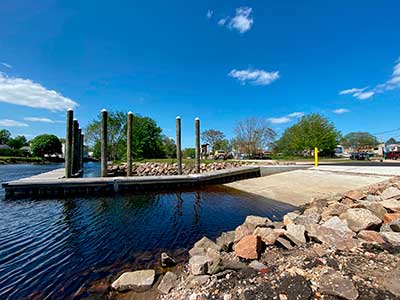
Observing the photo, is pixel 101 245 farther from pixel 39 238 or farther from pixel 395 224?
pixel 395 224

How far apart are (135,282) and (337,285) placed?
2467mm

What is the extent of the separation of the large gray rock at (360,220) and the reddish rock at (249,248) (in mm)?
1790

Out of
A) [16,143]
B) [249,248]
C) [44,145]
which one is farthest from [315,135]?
[16,143]

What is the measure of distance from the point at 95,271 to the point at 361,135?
8912cm

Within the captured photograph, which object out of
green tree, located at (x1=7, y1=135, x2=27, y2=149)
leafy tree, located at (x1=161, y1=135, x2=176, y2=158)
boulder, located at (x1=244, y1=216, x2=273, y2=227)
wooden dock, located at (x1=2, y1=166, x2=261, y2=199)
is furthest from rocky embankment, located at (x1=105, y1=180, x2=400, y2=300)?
green tree, located at (x1=7, y1=135, x2=27, y2=149)

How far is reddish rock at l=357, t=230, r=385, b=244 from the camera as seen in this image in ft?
9.87

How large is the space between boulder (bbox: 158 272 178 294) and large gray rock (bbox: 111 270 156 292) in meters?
0.17

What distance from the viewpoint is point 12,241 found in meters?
4.15

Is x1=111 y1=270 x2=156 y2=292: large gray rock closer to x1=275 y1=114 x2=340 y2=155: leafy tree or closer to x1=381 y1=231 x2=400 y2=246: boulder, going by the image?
x1=381 y1=231 x2=400 y2=246: boulder

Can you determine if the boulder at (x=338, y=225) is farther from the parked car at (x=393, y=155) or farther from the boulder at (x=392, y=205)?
the parked car at (x=393, y=155)

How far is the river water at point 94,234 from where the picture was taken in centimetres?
295

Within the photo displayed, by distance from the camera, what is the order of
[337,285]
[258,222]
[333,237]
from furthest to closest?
[258,222]
[333,237]
[337,285]

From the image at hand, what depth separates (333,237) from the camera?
127 inches

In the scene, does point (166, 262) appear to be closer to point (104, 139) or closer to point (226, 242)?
point (226, 242)
